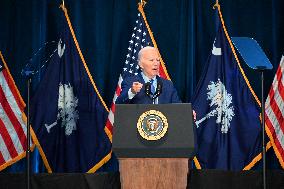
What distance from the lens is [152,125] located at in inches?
134

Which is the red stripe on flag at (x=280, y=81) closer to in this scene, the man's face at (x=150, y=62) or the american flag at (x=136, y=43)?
the american flag at (x=136, y=43)

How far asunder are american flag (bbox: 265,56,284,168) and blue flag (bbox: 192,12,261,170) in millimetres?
159

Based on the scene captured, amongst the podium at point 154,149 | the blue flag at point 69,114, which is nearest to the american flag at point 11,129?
the blue flag at point 69,114

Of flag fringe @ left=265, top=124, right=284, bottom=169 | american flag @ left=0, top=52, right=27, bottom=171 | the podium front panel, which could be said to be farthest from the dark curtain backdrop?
the podium front panel

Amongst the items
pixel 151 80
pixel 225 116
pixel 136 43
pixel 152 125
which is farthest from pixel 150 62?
pixel 225 116

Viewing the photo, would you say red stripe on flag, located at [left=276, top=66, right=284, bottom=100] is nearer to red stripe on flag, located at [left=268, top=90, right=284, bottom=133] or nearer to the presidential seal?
red stripe on flag, located at [left=268, top=90, right=284, bottom=133]

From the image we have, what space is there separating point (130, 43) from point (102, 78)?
0.62m

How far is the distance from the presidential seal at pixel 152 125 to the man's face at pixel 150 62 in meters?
0.96

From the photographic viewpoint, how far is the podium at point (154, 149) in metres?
3.40

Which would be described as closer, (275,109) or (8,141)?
(275,109)

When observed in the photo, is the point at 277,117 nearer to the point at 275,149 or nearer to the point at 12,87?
the point at 275,149

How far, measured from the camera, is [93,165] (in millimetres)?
5711

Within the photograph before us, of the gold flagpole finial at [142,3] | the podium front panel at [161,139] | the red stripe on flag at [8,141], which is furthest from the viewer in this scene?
the gold flagpole finial at [142,3]

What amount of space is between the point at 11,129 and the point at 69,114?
68 centimetres
